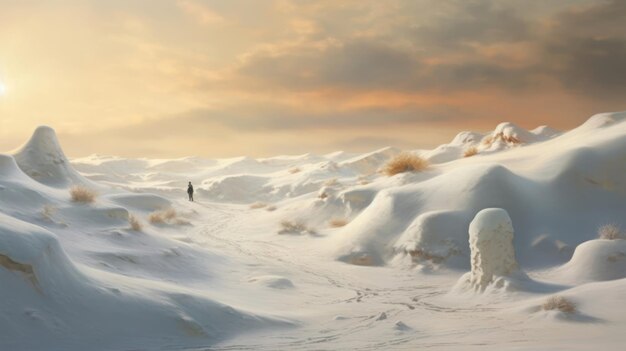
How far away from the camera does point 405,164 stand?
24.0 meters

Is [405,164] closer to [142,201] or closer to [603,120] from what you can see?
[603,120]

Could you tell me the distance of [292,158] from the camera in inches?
3625

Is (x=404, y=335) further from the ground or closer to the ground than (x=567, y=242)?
closer to the ground

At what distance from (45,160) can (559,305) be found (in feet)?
71.9

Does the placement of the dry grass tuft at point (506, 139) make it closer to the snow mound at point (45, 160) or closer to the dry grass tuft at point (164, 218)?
the dry grass tuft at point (164, 218)

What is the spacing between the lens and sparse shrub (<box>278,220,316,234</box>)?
885 inches

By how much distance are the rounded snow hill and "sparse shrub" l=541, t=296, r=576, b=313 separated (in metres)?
3.81

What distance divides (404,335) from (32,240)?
5.83m

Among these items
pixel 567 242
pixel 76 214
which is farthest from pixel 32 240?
pixel 567 242

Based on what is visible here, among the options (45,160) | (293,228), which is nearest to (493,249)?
(293,228)

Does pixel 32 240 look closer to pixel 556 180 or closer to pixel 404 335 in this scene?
pixel 404 335

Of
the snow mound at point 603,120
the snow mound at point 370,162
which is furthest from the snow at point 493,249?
the snow mound at point 370,162

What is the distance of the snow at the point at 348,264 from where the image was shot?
304 inches

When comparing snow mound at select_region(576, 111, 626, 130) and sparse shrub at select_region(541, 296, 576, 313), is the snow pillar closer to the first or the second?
sparse shrub at select_region(541, 296, 576, 313)
